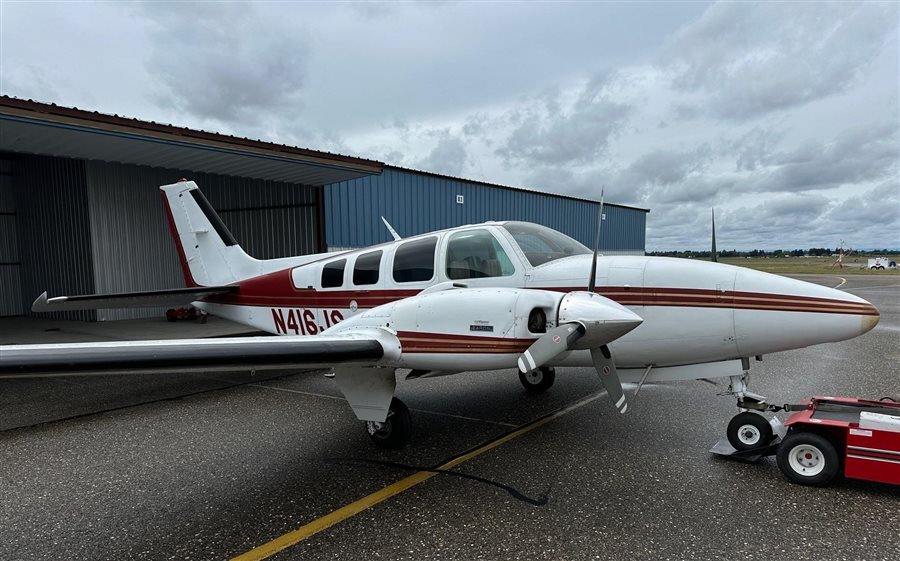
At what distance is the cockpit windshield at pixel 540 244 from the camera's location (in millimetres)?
5402

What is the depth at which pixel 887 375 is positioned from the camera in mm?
8148

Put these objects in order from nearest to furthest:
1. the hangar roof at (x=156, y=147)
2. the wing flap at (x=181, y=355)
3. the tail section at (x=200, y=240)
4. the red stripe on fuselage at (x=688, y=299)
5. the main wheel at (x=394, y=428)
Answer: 1. the wing flap at (x=181, y=355)
2. the red stripe on fuselage at (x=688, y=299)
3. the main wheel at (x=394, y=428)
4. the hangar roof at (x=156, y=147)
5. the tail section at (x=200, y=240)

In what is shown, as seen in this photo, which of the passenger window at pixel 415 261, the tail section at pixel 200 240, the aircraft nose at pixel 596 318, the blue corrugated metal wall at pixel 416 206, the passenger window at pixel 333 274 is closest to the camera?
the aircraft nose at pixel 596 318

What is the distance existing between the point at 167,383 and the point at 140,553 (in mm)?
5816

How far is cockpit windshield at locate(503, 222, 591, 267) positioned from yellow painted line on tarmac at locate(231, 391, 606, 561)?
1.95m

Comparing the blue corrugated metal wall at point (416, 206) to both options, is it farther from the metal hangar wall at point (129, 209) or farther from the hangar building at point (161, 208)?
the metal hangar wall at point (129, 209)

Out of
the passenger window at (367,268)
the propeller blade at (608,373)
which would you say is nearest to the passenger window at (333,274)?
the passenger window at (367,268)

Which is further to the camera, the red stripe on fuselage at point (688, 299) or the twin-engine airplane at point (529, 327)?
the red stripe on fuselage at point (688, 299)

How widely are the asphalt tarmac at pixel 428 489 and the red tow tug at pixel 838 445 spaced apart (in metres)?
0.14

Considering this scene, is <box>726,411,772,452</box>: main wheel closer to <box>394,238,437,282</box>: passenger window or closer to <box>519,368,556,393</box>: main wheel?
<box>519,368,556,393</box>: main wheel

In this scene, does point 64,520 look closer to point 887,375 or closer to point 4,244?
point 887,375

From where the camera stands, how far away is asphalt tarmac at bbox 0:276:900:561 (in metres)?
3.29

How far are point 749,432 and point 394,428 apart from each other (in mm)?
3390

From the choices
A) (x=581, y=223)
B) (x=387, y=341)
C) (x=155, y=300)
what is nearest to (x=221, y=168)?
(x=155, y=300)
